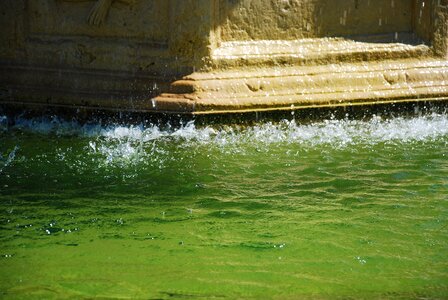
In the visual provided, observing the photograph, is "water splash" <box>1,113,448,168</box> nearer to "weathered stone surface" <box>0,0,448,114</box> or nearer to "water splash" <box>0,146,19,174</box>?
"water splash" <box>0,146,19,174</box>

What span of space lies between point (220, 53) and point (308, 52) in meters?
0.68

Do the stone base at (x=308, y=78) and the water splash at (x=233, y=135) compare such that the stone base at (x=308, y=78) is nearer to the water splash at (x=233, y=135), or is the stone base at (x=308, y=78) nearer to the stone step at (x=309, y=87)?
the stone step at (x=309, y=87)

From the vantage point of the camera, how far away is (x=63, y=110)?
7070 millimetres

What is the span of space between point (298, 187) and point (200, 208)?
2.24ft

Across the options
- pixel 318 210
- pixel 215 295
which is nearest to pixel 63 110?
pixel 318 210

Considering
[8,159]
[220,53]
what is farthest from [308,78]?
[8,159]

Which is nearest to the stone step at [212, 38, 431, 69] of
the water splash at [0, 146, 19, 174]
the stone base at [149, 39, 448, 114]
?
the stone base at [149, 39, 448, 114]

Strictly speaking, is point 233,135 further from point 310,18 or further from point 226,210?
point 226,210

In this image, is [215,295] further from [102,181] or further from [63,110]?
[63,110]

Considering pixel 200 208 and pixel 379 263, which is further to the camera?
pixel 200 208

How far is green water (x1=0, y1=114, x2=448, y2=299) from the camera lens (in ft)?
13.8

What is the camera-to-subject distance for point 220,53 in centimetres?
684

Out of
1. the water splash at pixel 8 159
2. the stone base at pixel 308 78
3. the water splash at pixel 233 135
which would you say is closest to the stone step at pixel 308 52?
the stone base at pixel 308 78

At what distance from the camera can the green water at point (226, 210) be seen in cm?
421
